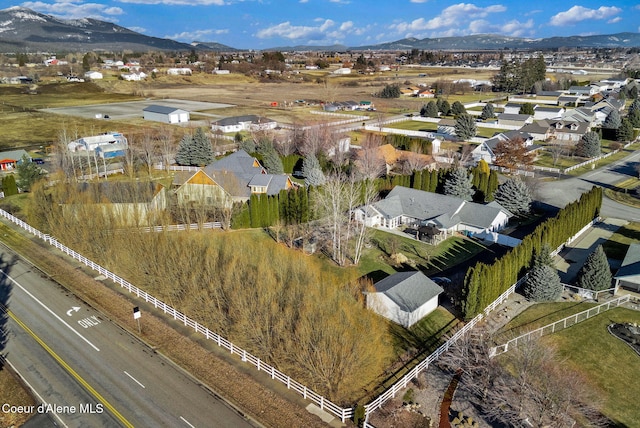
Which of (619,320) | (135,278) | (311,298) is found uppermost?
(311,298)

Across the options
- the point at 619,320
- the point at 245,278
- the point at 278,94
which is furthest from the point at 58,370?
the point at 278,94

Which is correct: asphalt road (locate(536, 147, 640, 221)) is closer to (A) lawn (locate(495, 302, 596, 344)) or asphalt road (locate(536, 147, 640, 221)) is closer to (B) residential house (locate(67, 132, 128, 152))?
(A) lawn (locate(495, 302, 596, 344))

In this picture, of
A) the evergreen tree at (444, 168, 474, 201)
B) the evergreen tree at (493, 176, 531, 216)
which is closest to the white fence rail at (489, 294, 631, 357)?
the evergreen tree at (493, 176, 531, 216)

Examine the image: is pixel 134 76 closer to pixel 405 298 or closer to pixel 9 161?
pixel 9 161

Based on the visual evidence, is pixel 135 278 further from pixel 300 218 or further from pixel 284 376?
pixel 300 218

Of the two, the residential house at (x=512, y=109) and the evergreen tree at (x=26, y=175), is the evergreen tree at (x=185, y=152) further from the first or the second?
the residential house at (x=512, y=109)
